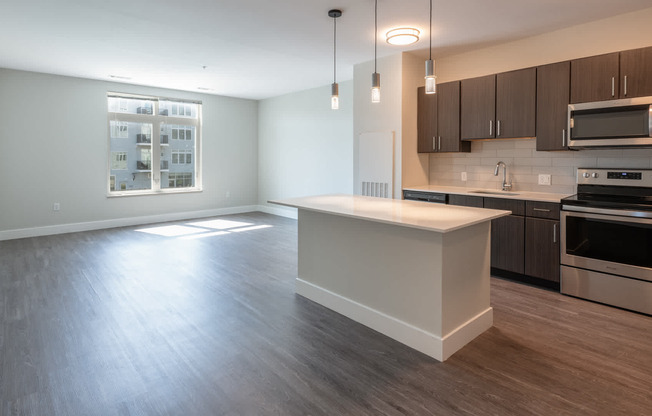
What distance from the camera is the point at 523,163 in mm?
4211

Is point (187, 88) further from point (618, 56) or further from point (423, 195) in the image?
point (618, 56)

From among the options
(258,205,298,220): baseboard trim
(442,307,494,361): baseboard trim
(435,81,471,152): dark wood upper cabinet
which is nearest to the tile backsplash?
(435,81,471,152): dark wood upper cabinet

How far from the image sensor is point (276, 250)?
520 cm

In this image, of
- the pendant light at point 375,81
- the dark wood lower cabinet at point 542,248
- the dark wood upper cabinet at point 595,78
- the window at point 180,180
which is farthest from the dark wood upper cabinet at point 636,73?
the window at point 180,180

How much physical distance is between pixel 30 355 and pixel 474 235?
9.85 feet

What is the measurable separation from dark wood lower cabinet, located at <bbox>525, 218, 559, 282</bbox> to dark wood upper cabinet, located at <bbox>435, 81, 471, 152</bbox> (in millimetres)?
1288

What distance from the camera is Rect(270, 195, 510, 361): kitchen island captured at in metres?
2.38

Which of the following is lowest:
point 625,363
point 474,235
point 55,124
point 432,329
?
point 625,363

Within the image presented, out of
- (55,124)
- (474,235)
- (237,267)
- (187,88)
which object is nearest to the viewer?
(474,235)

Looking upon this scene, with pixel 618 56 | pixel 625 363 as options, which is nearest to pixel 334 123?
pixel 618 56

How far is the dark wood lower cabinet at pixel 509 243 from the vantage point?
3734 mm

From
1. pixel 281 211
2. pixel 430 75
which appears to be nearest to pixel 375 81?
pixel 430 75

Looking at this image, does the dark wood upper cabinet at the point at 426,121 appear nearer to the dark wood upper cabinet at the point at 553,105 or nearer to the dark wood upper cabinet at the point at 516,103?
the dark wood upper cabinet at the point at 516,103

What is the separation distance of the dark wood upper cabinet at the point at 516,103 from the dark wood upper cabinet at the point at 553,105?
0.21 ft
